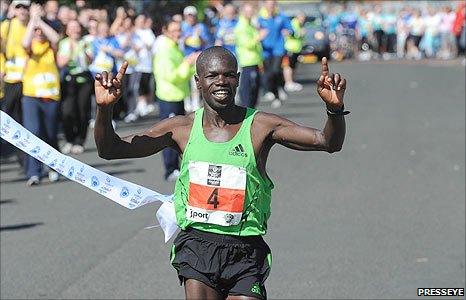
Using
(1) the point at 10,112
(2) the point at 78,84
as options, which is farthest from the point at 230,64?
(2) the point at 78,84

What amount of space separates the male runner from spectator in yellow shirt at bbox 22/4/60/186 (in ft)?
26.7

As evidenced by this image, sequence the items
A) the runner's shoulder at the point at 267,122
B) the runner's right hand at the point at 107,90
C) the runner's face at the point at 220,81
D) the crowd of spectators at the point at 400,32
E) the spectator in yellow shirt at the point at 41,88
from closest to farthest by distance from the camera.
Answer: the runner's right hand at the point at 107,90, the runner's face at the point at 220,81, the runner's shoulder at the point at 267,122, the spectator in yellow shirt at the point at 41,88, the crowd of spectators at the point at 400,32

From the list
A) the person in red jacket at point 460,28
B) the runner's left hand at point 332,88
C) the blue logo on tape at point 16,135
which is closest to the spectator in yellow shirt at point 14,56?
the blue logo on tape at point 16,135

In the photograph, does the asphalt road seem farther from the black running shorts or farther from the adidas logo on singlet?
the adidas logo on singlet

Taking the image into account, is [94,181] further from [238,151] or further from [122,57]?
[122,57]

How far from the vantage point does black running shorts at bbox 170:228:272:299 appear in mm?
5613

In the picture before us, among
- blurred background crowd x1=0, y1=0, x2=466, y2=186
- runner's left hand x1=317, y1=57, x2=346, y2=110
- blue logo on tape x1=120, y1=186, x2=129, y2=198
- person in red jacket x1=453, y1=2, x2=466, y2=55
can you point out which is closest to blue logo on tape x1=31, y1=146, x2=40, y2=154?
blue logo on tape x1=120, y1=186, x2=129, y2=198

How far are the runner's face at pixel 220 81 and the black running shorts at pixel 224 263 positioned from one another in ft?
2.05

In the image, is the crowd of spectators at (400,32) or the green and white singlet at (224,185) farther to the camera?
the crowd of spectators at (400,32)

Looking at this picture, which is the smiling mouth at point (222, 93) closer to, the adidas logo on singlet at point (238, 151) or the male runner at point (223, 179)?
the male runner at point (223, 179)

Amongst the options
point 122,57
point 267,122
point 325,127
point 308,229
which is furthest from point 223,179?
point 122,57

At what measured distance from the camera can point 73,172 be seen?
6.44 meters

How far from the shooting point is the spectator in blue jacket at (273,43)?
23.0 m

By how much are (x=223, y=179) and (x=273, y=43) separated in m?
18.2
